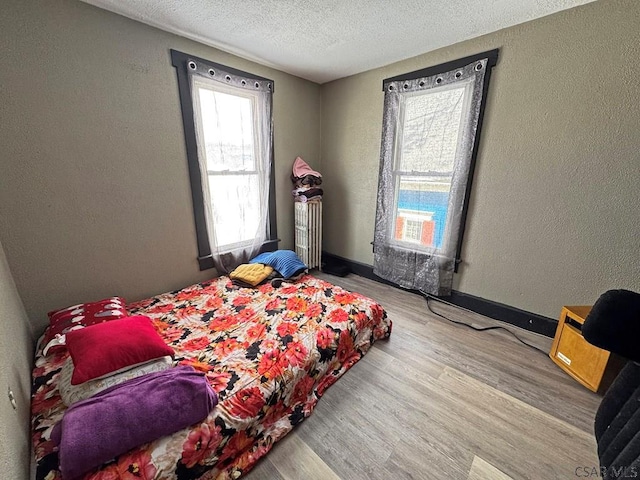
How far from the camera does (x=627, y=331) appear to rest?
660 mm

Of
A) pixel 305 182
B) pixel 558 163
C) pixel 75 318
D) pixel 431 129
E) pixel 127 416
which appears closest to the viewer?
pixel 127 416

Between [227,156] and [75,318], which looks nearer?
[75,318]

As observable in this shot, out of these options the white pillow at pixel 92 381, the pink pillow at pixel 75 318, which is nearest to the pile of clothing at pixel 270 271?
the pink pillow at pixel 75 318

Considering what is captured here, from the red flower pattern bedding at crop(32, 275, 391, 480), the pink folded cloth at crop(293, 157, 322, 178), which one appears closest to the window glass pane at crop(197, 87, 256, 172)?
the pink folded cloth at crop(293, 157, 322, 178)

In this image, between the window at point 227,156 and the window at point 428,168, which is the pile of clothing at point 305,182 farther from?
the window at point 428,168

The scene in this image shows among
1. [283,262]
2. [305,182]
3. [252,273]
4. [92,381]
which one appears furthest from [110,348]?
[305,182]

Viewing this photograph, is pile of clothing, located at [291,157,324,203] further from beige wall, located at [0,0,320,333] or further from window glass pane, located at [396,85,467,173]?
beige wall, located at [0,0,320,333]

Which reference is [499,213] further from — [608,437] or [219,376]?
[219,376]

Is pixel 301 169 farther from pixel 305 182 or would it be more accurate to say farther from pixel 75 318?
pixel 75 318

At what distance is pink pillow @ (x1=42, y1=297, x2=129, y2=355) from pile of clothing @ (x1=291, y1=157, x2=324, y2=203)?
187cm

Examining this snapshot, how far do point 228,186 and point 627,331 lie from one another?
8.21ft

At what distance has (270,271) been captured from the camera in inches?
93.2

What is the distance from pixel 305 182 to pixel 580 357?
2.56 metres

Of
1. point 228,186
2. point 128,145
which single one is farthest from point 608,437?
point 128,145
